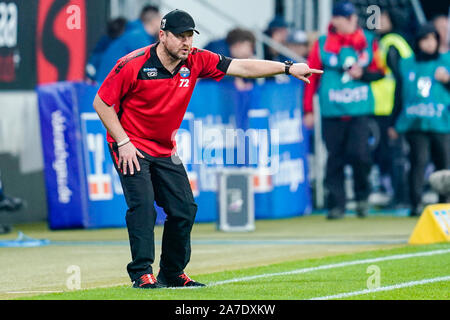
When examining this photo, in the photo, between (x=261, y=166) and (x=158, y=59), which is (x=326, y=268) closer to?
(x=158, y=59)

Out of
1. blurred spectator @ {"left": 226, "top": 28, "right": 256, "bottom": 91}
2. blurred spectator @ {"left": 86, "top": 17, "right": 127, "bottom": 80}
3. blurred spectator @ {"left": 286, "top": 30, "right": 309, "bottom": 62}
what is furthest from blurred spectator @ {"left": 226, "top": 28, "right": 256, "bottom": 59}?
blurred spectator @ {"left": 286, "top": 30, "right": 309, "bottom": 62}

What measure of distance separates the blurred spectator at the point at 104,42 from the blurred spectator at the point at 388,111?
3604 mm

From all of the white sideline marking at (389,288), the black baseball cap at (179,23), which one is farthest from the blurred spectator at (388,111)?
the black baseball cap at (179,23)

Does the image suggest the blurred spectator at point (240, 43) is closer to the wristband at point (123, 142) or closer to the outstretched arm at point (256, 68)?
the outstretched arm at point (256, 68)

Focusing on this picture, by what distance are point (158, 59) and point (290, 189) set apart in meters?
8.18

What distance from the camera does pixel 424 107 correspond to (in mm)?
15680

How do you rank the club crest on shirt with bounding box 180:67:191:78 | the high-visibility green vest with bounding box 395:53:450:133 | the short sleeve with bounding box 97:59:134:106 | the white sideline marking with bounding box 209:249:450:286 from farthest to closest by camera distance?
the high-visibility green vest with bounding box 395:53:450:133, the white sideline marking with bounding box 209:249:450:286, the club crest on shirt with bounding box 180:67:191:78, the short sleeve with bounding box 97:59:134:106

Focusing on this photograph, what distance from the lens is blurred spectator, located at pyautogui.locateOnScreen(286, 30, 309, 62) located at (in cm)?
1850

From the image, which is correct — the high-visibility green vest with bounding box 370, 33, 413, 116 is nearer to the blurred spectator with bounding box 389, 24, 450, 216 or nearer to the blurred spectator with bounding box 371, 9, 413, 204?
the blurred spectator with bounding box 371, 9, 413, 204

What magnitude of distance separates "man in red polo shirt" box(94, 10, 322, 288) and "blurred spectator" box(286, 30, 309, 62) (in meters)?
9.80

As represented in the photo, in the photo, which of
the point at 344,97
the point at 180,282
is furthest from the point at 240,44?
the point at 180,282

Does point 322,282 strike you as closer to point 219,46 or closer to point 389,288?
point 389,288

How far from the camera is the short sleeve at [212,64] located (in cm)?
868

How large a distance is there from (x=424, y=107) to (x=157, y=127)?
779cm
